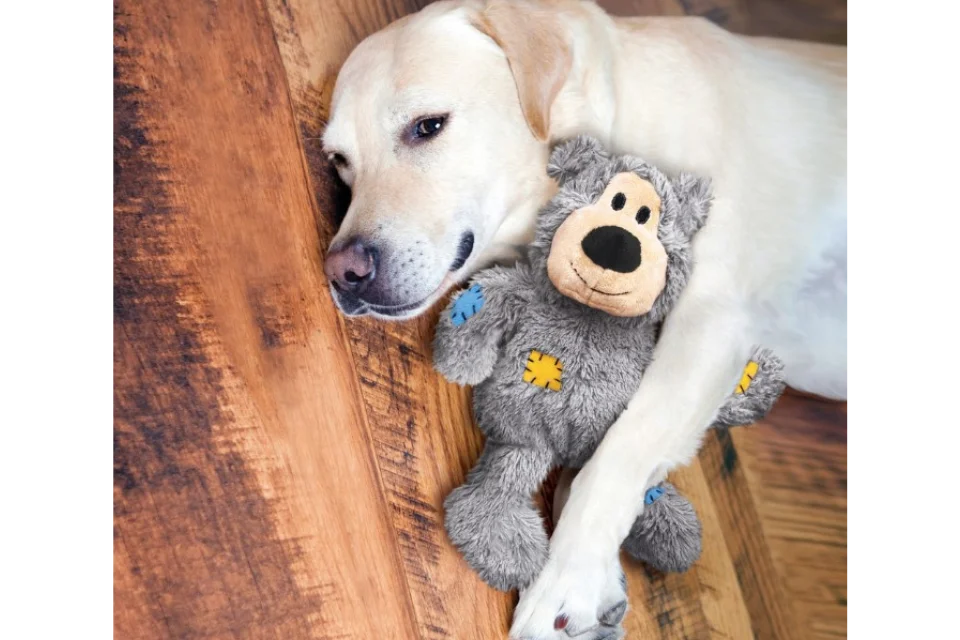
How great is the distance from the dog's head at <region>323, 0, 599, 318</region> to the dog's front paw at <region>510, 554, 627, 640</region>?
0.46 m

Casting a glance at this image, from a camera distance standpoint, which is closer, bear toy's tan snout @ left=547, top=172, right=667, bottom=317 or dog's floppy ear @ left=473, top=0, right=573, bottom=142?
bear toy's tan snout @ left=547, top=172, right=667, bottom=317

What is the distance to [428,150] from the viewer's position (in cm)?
126

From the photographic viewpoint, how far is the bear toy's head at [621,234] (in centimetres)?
108

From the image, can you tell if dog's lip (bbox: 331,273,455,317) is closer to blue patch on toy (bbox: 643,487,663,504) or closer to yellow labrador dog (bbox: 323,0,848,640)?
yellow labrador dog (bbox: 323,0,848,640)

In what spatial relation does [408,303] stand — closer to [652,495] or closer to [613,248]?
[613,248]

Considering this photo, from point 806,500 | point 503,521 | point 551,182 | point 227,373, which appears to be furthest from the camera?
point 806,500

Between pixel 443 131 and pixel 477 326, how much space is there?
1.13ft

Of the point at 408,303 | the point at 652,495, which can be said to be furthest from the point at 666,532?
the point at 408,303

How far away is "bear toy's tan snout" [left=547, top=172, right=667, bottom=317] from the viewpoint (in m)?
1.08

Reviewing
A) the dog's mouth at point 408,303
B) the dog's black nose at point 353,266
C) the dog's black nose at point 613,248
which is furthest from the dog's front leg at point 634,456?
the dog's black nose at point 353,266

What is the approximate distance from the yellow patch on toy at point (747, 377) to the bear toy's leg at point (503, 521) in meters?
0.37

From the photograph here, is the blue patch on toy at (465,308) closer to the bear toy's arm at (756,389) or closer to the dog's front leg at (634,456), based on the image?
the dog's front leg at (634,456)

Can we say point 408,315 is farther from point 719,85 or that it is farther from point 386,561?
point 719,85

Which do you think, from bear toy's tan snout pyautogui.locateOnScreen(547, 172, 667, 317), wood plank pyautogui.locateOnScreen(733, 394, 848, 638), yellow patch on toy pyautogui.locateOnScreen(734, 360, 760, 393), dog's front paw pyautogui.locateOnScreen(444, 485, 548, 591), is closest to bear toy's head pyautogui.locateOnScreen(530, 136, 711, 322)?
bear toy's tan snout pyautogui.locateOnScreen(547, 172, 667, 317)
